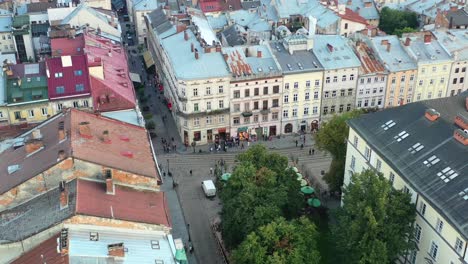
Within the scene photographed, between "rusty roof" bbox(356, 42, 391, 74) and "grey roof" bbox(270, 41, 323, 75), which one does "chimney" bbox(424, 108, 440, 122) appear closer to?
"grey roof" bbox(270, 41, 323, 75)

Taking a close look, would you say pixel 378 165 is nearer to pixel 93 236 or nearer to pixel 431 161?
pixel 431 161

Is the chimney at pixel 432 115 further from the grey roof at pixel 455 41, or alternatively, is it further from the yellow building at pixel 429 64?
the grey roof at pixel 455 41

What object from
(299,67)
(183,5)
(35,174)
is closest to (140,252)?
(35,174)

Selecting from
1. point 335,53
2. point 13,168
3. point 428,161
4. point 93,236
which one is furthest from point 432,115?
point 13,168

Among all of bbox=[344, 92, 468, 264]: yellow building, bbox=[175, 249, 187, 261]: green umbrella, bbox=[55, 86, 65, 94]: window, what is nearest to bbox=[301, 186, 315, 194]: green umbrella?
bbox=[344, 92, 468, 264]: yellow building

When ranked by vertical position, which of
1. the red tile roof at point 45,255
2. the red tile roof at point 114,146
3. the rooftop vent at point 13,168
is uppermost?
the red tile roof at point 114,146

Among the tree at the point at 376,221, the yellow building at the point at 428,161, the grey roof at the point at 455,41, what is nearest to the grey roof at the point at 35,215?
the tree at the point at 376,221
